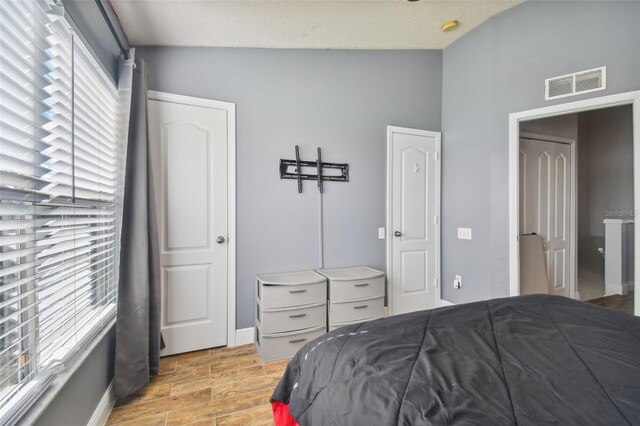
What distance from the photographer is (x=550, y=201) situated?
3402 millimetres

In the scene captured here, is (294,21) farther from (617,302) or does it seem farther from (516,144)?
(617,302)

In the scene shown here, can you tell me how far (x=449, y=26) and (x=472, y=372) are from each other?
3.08 meters

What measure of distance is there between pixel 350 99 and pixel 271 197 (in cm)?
132

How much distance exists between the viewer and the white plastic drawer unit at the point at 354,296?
2.56m

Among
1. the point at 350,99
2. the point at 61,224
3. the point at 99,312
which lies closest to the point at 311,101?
the point at 350,99

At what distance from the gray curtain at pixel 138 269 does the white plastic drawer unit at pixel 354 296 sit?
1379 millimetres

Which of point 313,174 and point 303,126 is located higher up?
point 303,126

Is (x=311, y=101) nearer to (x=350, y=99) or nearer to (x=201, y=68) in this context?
(x=350, y=99)

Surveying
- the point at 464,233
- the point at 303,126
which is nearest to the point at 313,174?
the point at 303,126

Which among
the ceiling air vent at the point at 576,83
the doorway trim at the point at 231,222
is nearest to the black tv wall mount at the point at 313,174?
the doorway trim at the point at 231,222

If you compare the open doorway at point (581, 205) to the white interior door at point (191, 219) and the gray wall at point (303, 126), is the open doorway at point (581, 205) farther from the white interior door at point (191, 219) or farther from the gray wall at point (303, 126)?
the white interior door at point (191, 219)

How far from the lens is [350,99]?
3.03 metres

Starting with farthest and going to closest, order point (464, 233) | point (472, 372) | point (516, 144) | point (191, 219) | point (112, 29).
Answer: point (464, 233) → point (516, 144) → point (191, 219) → point (112, 29) → point (472, 372)

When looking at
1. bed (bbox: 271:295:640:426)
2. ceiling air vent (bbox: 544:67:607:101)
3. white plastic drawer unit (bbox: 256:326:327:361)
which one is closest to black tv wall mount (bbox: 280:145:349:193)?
white plastic drawer unit (bbox: 256:326:327:361)
